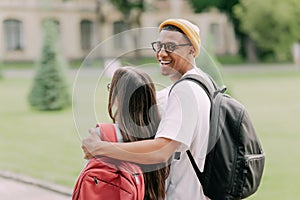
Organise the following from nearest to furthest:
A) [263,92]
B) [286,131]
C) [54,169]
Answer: [54,169] < [286,131] < [263,92]

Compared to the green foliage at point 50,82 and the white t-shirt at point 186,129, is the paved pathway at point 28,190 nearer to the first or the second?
the white t-shirt at point 186,129

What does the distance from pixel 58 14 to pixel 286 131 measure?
31120 mm

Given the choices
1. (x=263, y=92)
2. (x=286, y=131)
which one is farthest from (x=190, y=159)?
(x=263, y=92)

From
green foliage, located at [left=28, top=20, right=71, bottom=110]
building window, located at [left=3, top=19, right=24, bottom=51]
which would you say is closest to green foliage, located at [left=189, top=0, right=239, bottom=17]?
building window, located at [left=3, top=19, right=24, bottom=51]

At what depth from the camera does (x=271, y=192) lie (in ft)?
20.1

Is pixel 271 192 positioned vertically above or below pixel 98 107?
below

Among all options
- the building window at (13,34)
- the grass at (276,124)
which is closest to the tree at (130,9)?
the building window at (13,34)

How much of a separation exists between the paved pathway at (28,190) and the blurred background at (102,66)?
0.24 meters

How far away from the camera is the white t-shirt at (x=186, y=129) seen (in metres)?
2.00

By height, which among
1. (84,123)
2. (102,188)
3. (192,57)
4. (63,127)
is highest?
(192,57)

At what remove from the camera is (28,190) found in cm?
622

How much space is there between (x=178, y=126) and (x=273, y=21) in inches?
1206

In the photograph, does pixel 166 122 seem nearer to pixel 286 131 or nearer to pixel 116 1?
pixel 286 131

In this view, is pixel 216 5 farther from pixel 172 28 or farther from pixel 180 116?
pixel 180 116
